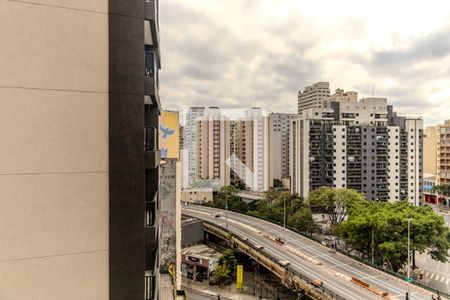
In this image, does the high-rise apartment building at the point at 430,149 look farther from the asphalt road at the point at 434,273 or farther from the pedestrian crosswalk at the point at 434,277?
the pedestrian crosswalk at the point at 434,277

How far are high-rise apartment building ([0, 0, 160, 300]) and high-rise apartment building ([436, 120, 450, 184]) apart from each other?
69053mm

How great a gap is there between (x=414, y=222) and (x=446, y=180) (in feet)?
146

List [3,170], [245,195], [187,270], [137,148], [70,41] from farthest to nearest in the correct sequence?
[245,195]
[187,270]
[137,148]
[70,41]
[3,170]

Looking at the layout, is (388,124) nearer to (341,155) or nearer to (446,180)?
(341,155)

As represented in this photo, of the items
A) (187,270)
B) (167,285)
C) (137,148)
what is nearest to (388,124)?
(187,270)

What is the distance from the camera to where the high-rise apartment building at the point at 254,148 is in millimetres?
57969

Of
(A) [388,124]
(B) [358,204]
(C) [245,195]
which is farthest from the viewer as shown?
(C) [245,195]

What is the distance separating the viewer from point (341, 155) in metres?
48.2

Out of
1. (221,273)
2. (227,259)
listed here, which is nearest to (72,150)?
(221,273)

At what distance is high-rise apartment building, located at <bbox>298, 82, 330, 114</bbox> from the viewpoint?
91.2 meters

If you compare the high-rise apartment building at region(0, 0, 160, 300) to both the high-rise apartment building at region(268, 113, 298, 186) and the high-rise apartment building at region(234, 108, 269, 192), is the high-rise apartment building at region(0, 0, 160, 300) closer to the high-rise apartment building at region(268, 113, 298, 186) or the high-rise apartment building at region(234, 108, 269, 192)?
the high-rise apartment building at region(234, 108, 269, 192)

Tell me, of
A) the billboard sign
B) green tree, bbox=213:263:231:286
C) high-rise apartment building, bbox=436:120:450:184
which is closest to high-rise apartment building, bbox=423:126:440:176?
high-rise apartment building, bbox=436:120:450:184

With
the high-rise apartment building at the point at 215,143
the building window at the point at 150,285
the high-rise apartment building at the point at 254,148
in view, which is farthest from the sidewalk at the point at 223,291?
the high-rise apartment building at the point at 215,143

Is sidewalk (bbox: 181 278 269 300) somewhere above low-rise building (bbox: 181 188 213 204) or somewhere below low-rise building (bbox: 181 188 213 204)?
below
